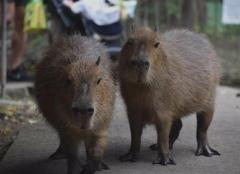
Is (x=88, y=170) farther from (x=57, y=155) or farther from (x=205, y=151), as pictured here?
(x=205, y=151)

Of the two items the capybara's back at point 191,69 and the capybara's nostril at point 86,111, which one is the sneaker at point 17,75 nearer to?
the capybara's back at point 191,69

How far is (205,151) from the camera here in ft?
18.5

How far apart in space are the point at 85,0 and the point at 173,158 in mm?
4179

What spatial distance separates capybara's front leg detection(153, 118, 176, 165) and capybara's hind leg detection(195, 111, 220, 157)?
0.45 m

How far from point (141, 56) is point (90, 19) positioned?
4.45 meters

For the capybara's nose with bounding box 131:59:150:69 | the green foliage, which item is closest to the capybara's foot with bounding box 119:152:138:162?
the capybara's nose with bounding box 131:59:150:69

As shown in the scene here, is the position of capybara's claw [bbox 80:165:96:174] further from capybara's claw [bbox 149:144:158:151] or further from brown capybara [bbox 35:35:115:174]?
capybara's claw [bbox 149:144:158:151]

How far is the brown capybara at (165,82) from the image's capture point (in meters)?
5.01

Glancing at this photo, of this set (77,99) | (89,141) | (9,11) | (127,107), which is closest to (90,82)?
(77,99)

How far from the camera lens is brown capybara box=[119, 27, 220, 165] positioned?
16.4ft

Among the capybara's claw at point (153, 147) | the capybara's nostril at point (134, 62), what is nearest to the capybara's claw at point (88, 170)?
the capybara's nostril at point (134, 62)

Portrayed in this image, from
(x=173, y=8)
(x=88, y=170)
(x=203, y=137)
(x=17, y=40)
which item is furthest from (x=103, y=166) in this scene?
(x=173, y=8)

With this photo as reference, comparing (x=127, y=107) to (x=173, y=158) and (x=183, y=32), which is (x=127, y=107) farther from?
(x=183, y=32)

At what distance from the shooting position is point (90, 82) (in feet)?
14.4
